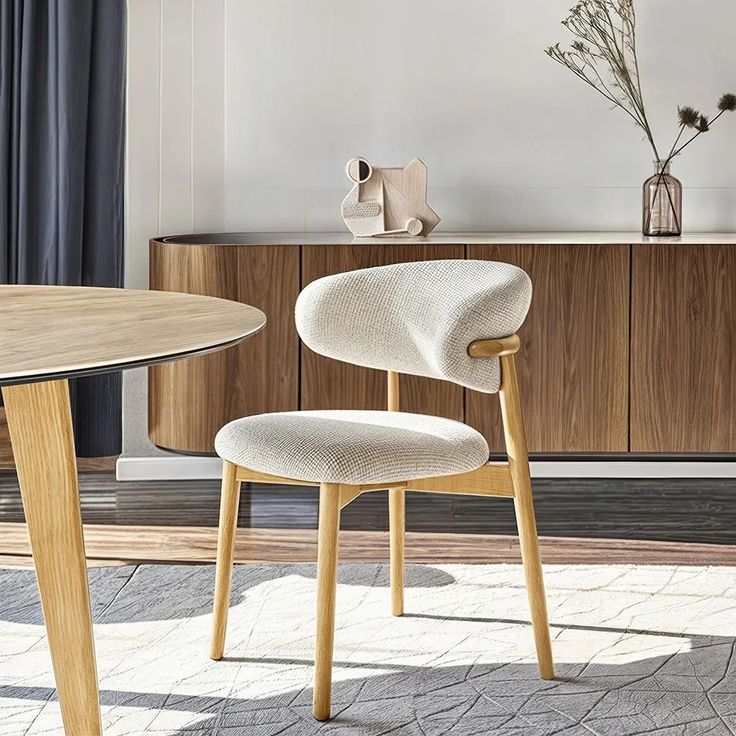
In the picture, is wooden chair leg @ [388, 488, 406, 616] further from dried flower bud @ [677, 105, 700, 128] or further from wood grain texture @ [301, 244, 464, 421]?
dried flower bud @ [677, 105, 700, 128]

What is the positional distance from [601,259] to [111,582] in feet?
5.30

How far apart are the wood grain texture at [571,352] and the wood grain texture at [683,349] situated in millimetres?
47

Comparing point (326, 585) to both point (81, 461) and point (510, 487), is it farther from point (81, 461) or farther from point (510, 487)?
point (81, 461)

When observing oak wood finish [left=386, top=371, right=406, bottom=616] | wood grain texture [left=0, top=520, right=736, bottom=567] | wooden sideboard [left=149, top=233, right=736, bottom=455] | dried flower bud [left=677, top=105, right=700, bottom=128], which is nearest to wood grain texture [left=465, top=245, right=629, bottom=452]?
wooden sideboard [left=149, top=233, right=736, bottom=455]

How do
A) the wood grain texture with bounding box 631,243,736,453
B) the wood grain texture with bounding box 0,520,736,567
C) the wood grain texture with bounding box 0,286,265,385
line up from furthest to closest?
the wood grain texture with bounding box 631,243,736,453 → the wood grain texture with bounding box 0,520,736,567 → the wood grain texture with bounding box 0,286,265,385

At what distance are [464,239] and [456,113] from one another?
57 centimetres

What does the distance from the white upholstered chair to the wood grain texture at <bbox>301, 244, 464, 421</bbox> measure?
0.91 m

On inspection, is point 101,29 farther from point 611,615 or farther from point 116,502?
point 611,615

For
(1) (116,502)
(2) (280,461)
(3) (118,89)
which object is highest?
(3) (118,89)

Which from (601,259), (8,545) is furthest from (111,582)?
(601,259)

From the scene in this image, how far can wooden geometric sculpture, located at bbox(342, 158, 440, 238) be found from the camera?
333cm

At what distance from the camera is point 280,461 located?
5.84ft

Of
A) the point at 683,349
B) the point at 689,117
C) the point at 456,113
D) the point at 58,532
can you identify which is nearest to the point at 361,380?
the point at 683,349

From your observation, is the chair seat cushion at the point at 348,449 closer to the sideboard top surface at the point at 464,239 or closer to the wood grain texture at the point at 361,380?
the wood grain texture at the point at 361,380
